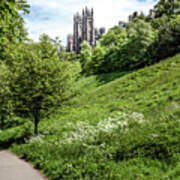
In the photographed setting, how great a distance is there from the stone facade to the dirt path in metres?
135

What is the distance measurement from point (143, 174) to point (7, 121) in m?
19.6

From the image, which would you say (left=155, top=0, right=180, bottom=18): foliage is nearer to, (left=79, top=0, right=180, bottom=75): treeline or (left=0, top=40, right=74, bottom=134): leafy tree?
(left=79, top=0, right=180, bottom=75): treeline

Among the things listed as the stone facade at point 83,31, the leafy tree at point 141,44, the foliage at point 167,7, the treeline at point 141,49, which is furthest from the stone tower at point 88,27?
the leafy tree at point 141,44

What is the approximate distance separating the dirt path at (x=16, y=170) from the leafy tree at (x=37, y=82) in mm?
3824

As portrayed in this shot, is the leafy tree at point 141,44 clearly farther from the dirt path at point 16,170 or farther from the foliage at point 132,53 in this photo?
the dirt path at point 16,170

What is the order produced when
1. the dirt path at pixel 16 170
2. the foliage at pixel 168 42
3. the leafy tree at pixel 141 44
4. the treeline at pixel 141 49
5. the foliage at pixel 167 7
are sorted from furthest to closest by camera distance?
the foliage at pixel 167 7, the leafy tree at pixel 141 44, the treeline at pixel 141 49, the foliage at pixel 168 42, the dirt path at pixel 16 170

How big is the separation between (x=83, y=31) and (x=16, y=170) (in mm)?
143286

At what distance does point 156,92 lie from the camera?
17.1 metres

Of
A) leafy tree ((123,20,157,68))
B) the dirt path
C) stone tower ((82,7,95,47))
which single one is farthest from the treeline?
stone tower ((82,7,95,47))

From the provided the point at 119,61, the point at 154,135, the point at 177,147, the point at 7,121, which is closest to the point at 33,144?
Answer: the point at 154,135

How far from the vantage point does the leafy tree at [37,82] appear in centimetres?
1279

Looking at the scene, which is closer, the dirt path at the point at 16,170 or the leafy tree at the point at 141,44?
the dirt path at the point at 16,170

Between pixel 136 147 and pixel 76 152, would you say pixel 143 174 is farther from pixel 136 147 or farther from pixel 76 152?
pixel 76 152

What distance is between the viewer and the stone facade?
142 m
